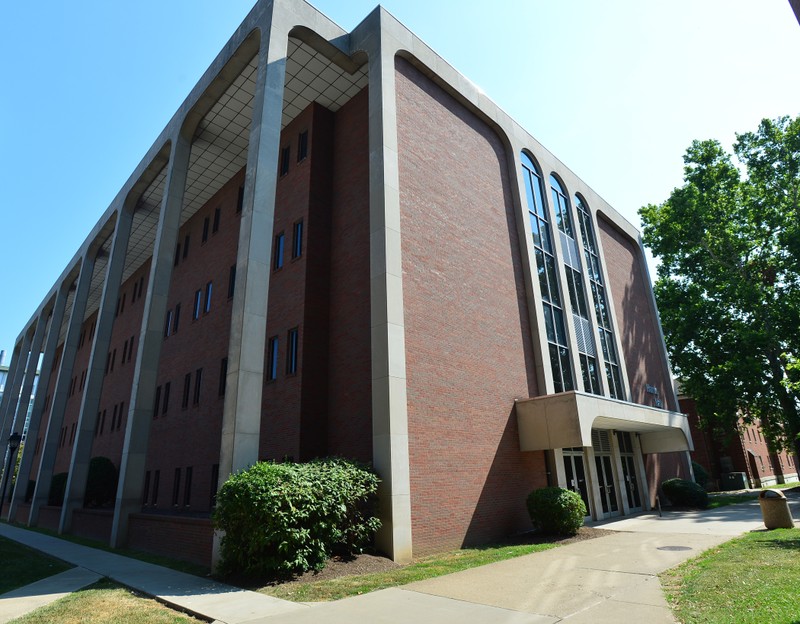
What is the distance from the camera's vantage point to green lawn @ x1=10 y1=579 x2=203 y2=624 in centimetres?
743

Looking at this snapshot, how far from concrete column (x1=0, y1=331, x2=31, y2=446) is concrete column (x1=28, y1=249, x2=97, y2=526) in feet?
53.1

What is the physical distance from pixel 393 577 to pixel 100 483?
20559 mm

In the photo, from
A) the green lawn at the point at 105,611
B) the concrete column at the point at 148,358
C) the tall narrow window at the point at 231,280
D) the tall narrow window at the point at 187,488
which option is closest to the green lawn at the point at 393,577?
the green lawn at the point at 105,611

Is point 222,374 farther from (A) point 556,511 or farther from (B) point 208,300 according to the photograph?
(A) point 556,511

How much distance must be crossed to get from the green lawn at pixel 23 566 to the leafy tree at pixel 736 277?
109ft

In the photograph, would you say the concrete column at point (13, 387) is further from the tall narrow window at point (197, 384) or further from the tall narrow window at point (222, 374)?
the tall narrow window at point (222, 374)

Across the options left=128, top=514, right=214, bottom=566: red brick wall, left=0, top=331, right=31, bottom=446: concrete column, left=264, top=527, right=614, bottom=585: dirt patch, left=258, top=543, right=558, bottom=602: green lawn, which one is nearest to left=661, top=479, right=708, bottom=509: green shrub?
left=264, top=527, right=614, bottom=585: dirt patch

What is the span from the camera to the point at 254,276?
13.3 metres

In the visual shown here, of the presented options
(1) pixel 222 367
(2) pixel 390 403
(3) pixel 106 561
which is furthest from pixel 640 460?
(3) pixel 106 561

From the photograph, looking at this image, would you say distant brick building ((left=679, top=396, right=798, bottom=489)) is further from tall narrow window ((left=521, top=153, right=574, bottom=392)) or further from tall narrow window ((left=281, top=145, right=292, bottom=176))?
tall narrow window ((left=281, top=145, right=292, bottom=176))

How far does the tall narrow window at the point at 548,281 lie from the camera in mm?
20656

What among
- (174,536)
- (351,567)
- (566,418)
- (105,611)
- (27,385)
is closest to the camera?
(105,611)

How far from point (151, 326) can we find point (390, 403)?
1094 centimetres

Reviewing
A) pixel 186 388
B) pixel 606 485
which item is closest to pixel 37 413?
pixel 186 388
